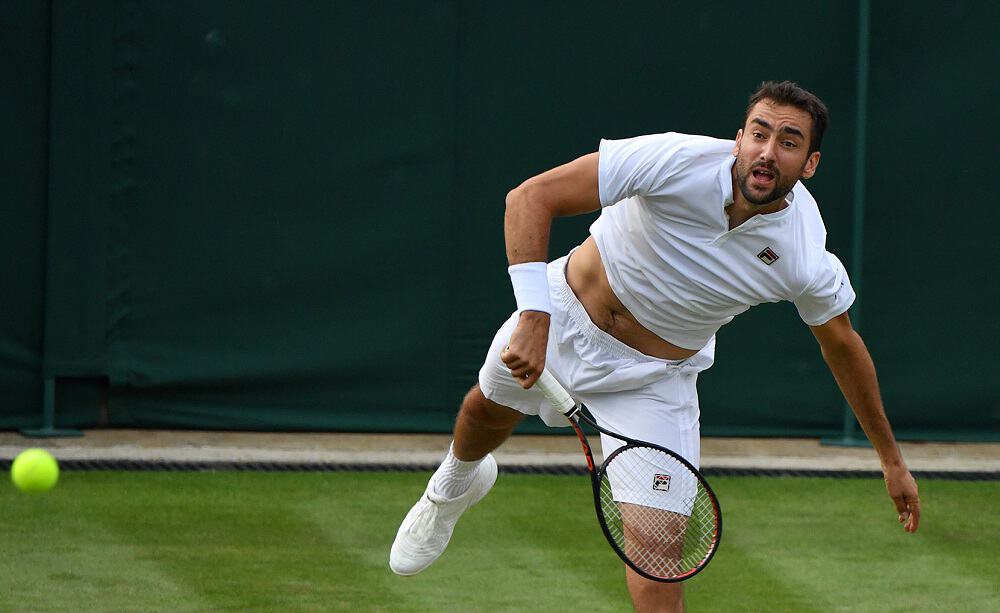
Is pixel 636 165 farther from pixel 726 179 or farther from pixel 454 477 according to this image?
pixel 454 477

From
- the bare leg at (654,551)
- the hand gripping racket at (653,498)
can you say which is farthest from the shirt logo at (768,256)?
the bare leg at (654,551)

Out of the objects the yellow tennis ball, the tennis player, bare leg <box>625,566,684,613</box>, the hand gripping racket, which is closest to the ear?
the tennis player

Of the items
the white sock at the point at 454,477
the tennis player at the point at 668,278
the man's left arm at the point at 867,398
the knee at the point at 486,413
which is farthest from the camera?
the white sock at the point at 454,477

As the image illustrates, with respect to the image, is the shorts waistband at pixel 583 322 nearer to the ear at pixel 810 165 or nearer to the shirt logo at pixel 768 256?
the shirt logo at pixel 768 256

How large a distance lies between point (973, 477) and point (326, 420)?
2.67 meters

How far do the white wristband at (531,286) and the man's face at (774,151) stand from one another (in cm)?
53

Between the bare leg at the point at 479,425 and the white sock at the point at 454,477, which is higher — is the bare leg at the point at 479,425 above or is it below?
above

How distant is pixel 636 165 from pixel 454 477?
4.16 ft

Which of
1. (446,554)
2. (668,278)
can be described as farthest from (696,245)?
(446,554)

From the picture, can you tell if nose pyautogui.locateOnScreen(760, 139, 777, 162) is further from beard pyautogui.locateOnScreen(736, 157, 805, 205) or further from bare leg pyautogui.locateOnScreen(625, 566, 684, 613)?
bare leg pyautogui.locateOnScreen(625, 566, 684, 613)

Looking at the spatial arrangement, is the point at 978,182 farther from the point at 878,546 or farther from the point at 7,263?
the point at 7,263

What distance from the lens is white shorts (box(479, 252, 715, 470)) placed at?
157 inches

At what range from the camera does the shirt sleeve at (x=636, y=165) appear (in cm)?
361

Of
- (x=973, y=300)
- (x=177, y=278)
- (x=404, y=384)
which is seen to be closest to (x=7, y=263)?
(x=177, y=278)
